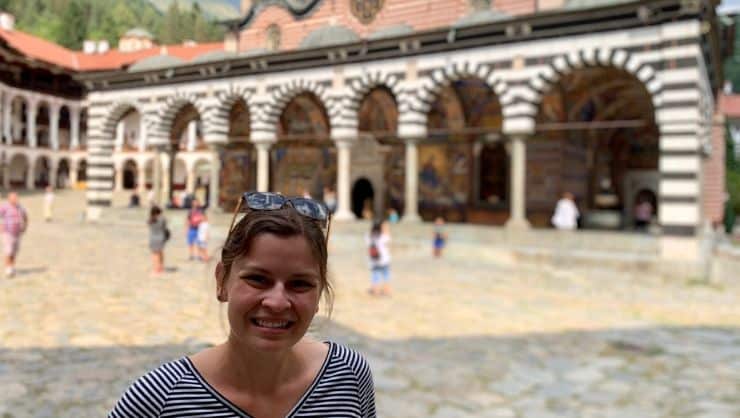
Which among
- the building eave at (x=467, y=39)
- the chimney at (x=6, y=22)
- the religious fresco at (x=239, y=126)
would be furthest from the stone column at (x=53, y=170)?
the building eave at (x=467, y=39)

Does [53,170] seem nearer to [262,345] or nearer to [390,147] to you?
[390,147]

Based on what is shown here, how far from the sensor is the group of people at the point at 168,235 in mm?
11305

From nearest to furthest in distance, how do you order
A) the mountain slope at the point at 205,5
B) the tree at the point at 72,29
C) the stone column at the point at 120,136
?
1. the stone column at the point at 120,136
2. the tree at the point at 72,29
3. the mountain slope at the point at 205,5

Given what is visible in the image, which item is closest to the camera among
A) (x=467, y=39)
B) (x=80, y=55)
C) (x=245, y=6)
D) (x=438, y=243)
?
(x=438, y=243)

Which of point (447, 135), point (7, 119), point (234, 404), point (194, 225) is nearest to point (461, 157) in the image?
point (447, 135)

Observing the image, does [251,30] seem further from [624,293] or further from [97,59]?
[97,59]

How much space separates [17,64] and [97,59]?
7.60 meters

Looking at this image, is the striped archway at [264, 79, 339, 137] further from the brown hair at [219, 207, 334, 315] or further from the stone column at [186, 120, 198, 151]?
the stone column at [186, 120, 198, 151]

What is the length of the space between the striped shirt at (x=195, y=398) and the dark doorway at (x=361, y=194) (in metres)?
22.6

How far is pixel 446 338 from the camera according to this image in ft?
24.0

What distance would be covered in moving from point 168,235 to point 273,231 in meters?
11.1

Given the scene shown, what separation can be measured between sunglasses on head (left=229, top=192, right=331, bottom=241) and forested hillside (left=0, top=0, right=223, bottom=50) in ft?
226

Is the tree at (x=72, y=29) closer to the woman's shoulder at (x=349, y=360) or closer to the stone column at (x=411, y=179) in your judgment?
the stone column at (x=411, y=179)

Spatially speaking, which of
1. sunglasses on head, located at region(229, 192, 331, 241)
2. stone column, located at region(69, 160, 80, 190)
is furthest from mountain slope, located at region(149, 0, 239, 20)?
sunglasses on head, located at region(229, 192, 331, 241)
